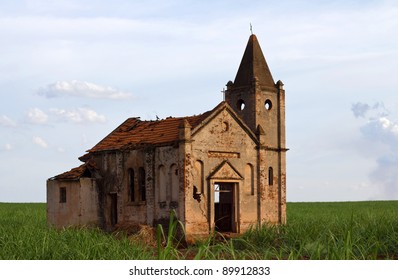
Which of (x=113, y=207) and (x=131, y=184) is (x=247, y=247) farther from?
(x=113, y=207)

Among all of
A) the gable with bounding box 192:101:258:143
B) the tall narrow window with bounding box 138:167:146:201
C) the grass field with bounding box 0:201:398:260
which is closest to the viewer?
the grass field with bounding box 0:201:398:260

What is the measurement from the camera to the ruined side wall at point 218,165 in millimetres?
25109

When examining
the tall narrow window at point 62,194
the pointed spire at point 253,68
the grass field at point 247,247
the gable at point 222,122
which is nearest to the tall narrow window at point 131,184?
the tall narrow window at point 62,194

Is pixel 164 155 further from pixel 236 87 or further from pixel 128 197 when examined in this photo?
pixel 236 87

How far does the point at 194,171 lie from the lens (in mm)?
25156

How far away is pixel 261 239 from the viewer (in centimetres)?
1891

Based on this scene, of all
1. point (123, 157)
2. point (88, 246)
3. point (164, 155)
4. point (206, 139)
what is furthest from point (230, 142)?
point (88, 246)

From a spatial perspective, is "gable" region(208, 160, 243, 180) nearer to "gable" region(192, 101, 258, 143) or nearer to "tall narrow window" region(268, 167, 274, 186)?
"gable" region(192, 101, 258, 143)

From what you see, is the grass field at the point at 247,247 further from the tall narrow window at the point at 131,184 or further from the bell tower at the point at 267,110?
the bell tower at the point at 267,110

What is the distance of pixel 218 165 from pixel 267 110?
6.40 m

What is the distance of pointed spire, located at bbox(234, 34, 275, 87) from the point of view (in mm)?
31344

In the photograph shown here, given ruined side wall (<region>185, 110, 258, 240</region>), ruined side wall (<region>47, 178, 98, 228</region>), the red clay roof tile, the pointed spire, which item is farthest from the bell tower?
ruined side wall (<region>47, 178, 98, 228</region>)

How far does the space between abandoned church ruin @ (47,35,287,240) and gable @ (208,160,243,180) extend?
4cm

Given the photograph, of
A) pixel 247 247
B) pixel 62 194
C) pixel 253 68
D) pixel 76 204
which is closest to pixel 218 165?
pixel 76 204
